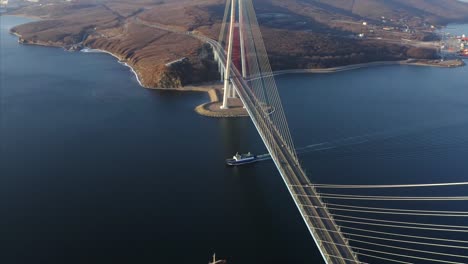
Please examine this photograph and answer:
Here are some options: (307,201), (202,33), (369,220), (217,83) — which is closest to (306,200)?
(307,201)

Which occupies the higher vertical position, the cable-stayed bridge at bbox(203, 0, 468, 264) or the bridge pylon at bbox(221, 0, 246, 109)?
the bridge pylon at bbox(221, 0, 246, 109)

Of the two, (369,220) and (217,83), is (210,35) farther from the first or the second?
(369,220)

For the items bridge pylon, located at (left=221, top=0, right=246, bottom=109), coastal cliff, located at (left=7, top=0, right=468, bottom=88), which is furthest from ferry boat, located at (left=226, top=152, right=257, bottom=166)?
coastal cliff, located at (left=7, top=0, right=468, bottom=88)

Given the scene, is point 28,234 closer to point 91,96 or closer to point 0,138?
point 0,138

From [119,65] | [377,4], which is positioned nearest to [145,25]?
[119,65]

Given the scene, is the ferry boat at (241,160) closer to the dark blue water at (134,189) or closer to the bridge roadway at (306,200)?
the dark blue water at (134,189)

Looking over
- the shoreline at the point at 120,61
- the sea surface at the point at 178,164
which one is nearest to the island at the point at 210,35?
the shoreline at the point at 120,61

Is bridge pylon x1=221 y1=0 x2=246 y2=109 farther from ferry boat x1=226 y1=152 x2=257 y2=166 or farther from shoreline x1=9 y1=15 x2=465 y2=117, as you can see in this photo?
ferry boat x1=226 y1=152 x2=257 y2=166

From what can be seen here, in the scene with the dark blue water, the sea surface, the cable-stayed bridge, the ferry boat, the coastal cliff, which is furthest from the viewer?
the coastal cliff
